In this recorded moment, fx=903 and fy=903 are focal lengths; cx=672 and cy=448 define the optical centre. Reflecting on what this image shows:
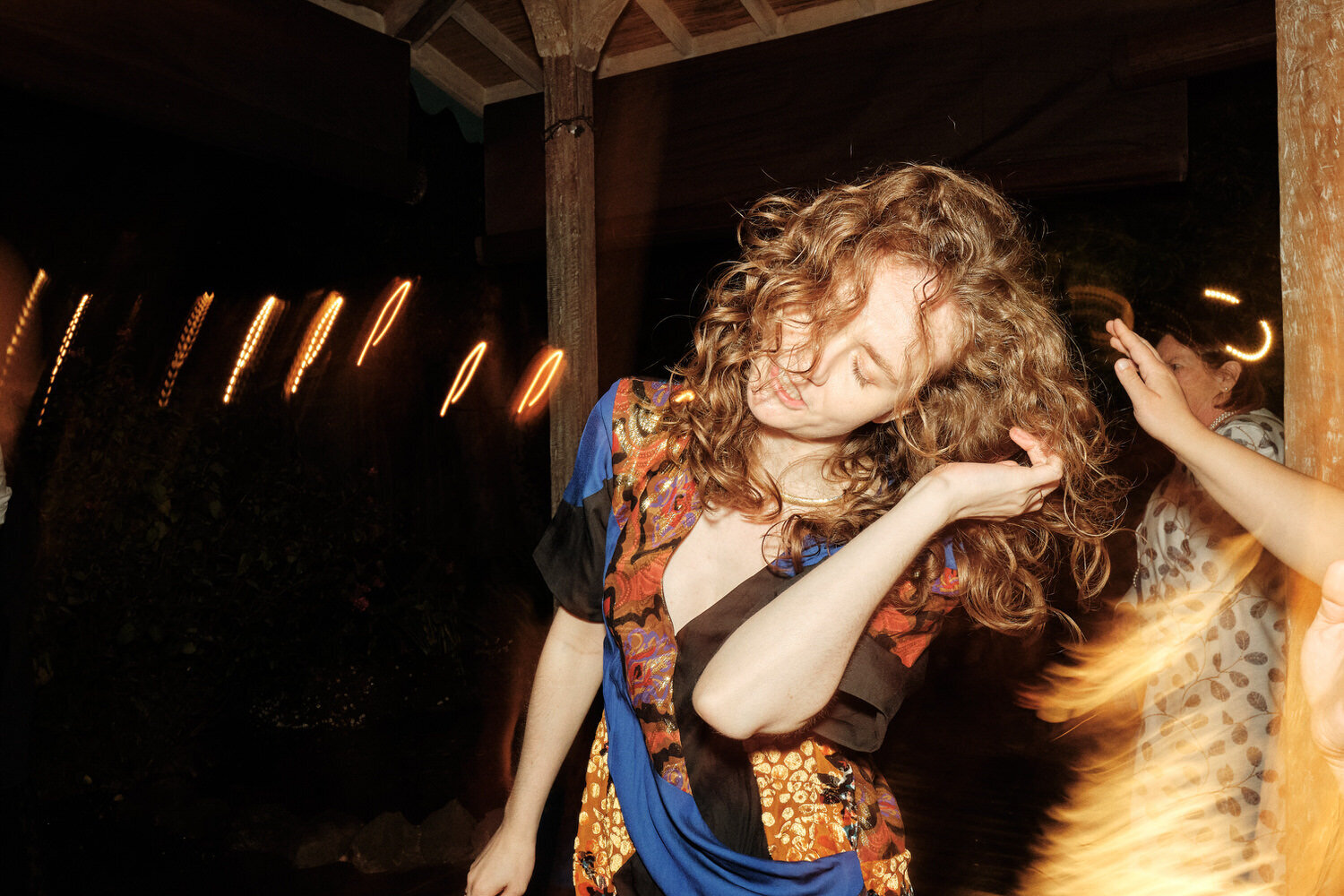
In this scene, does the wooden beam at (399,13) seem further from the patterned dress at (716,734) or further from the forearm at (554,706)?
the forearm at (554,706)

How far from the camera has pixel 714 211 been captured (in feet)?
18.1

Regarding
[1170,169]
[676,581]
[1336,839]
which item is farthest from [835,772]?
[1170,169]

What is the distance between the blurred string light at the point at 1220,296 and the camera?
6227 millimetres

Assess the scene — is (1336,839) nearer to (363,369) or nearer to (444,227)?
(363,369)

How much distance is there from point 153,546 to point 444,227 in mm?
4575

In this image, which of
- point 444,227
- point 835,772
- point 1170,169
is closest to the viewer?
point 835,772

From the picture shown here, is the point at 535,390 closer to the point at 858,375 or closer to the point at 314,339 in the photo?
the point at 314,339

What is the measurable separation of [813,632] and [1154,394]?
87 centimetres

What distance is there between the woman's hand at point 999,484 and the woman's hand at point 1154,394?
283mm

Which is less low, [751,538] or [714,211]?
[714,211]

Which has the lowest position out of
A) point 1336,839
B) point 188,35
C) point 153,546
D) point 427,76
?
point 1336,839

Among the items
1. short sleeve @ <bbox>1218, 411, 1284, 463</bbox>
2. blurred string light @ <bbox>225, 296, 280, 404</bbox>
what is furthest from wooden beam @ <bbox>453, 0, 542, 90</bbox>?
short sleeve @ <bbox>1218, 411, 1284, 463</bbox>

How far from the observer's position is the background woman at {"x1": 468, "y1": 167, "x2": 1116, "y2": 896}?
149 cm

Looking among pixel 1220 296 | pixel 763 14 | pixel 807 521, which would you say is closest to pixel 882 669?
pixel 807 521
